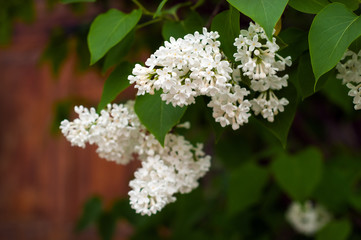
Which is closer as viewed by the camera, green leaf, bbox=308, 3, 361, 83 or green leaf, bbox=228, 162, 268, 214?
green leaf, bbox=308, 3, 361, 83

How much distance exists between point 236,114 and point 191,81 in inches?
3.3

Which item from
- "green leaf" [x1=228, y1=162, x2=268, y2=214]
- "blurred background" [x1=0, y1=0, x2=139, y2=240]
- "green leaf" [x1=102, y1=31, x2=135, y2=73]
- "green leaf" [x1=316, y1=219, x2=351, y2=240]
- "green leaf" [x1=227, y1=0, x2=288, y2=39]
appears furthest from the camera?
"blurred background" [x1=0, y1=0, x2=139, y2=240]

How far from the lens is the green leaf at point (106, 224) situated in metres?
1.55

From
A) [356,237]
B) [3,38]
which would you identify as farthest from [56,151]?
[356,237]

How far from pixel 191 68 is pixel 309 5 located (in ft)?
0.62

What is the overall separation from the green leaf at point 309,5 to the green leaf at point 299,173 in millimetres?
659

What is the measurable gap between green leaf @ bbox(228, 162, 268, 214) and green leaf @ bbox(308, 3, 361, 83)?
32.1 inches

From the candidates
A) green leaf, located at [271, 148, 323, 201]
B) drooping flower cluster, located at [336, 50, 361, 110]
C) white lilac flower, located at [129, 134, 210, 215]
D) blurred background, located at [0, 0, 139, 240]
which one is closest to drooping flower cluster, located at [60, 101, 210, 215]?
white lilac flower, located at [129, 134, 210, 215]

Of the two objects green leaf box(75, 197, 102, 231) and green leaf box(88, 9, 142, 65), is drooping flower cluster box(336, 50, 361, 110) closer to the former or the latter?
green leaf box(88, 9, 142, 65)

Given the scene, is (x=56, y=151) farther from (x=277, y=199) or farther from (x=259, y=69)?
(x=259, y=69)

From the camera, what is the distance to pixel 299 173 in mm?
1302

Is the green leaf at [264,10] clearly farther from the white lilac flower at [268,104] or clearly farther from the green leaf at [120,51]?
the green leaf at [120,51]

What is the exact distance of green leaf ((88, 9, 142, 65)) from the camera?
0.74 m

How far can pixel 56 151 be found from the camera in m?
2.74
